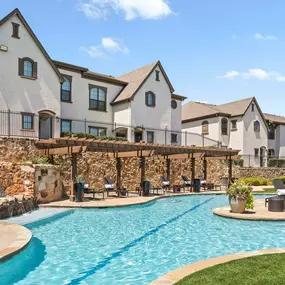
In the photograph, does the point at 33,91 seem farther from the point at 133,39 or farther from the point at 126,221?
the point at 126,221

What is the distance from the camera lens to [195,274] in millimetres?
5180

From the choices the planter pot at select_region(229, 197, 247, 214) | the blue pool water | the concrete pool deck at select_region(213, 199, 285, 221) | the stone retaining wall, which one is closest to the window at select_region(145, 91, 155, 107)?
the stone retaining wall

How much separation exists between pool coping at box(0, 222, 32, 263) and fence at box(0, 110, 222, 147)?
11849 mm

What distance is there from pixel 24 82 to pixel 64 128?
4809mm

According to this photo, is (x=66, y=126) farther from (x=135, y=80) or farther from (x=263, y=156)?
(x=263, y=156)

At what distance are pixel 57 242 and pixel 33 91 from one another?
15.5m

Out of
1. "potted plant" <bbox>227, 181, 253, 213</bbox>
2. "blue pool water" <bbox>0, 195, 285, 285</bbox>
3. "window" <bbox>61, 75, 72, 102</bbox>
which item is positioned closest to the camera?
"blue pool water" <bbox>0, 195, 285, 285</bbox>

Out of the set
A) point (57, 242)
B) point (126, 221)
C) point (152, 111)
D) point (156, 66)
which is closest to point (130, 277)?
point (57, 242)

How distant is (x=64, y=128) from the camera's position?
79.7ft

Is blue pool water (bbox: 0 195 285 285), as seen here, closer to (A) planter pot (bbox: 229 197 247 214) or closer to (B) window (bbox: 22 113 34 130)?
(A) planter pot (bbox: 229 197 247 214)

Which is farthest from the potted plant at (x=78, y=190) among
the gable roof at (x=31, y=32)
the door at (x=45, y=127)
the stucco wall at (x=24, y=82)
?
the gable roof at (x=31, y=32)

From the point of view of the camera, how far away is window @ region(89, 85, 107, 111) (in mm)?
26625

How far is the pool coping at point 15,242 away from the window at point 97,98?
18.8 metres

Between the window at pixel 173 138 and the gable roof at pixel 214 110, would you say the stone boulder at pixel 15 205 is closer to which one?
the window at pixel 173 138
